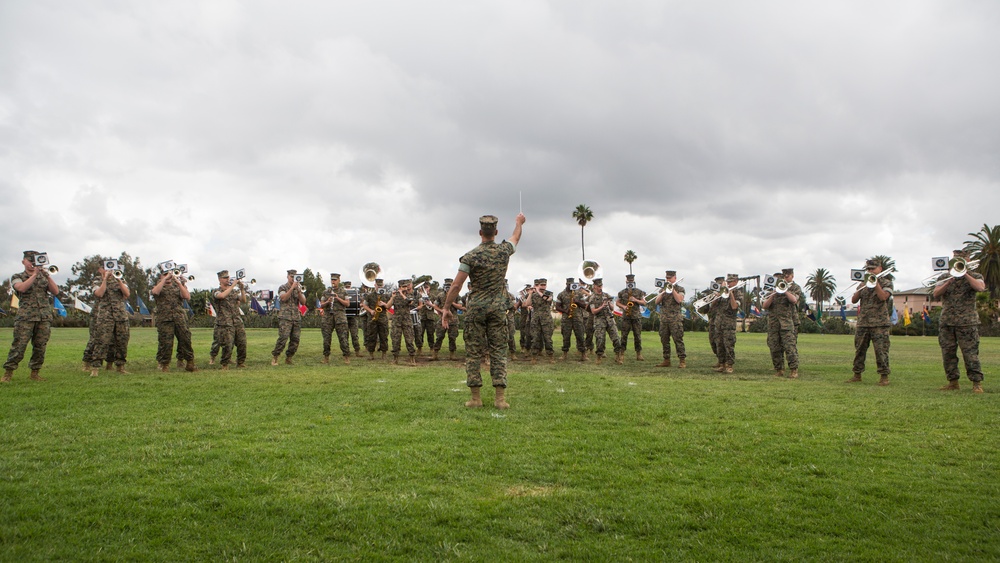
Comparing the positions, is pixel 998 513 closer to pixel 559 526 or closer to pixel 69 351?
pixel 559 526

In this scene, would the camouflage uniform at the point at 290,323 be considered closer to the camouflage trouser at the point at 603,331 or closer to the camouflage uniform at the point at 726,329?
the camouflage trouser at the point at 603,331

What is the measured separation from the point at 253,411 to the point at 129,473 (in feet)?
9.89

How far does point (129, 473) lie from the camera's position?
516 centimetres

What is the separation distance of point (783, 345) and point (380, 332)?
440 inches

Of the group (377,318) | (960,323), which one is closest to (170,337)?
(377,318)

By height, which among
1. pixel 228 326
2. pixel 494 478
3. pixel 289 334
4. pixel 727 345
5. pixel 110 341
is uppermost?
pixel 228 326

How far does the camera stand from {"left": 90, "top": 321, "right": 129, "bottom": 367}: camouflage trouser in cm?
1272

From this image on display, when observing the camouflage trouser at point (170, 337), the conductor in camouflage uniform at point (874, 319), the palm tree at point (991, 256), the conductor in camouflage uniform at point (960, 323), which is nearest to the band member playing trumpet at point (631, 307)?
the conductor in camouflage uniform at point (874, 319)

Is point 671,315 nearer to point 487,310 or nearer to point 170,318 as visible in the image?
point 487,310

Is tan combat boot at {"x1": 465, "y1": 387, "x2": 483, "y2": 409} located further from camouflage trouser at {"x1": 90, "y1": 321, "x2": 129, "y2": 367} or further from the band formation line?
camouflage trouser at {"x1": 90, "y1": 321, "x2": 129, "y2": 367}

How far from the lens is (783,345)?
14.3 metres

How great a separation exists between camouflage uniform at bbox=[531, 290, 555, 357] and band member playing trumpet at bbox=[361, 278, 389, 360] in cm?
471

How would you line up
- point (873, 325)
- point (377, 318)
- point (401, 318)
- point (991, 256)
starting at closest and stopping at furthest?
point (873, 325) < point (401, 318) < point (377, 318) < point (991, 256)

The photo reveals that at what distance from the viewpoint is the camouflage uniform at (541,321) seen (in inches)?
742
